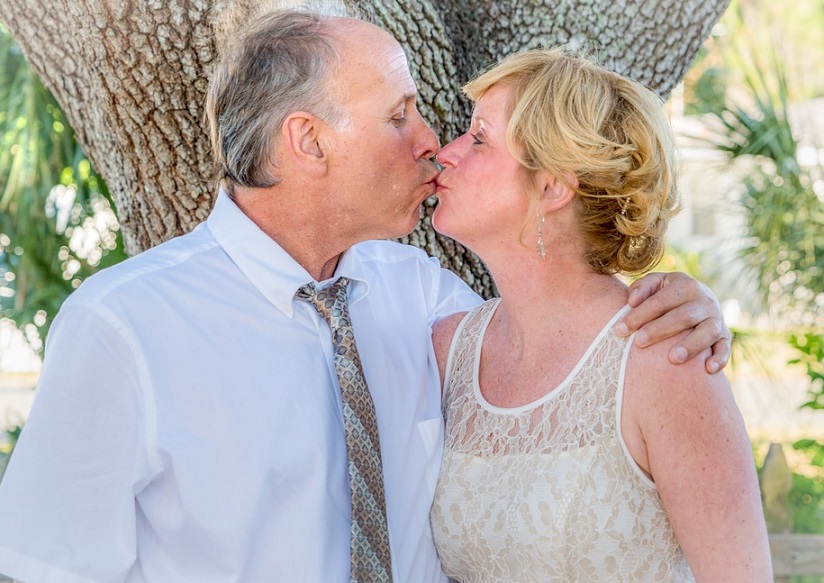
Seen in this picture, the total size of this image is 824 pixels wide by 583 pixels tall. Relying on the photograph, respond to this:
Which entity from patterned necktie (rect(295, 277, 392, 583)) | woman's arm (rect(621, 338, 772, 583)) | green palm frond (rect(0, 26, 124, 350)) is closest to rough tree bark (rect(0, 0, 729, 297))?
patterned necktie (rect(295, 277, 392, 583))

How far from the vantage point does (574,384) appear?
2133 mm

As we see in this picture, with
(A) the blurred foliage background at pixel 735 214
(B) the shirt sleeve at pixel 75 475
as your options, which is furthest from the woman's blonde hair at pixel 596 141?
(A) the blurred foliage background at pixel 735 214

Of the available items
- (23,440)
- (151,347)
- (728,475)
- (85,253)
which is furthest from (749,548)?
(85,253)

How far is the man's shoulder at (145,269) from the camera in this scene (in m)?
1.89

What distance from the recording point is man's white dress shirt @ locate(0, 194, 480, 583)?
5.93 feet

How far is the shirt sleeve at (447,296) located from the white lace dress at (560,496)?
415 millimetres

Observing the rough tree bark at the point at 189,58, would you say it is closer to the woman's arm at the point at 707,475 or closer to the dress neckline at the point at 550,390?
the dress neckline at the point at 550,390

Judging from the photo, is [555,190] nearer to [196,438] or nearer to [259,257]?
[259,257]

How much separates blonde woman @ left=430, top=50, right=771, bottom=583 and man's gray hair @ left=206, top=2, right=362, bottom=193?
0.34 metres

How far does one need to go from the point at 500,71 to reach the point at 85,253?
4188 millimetres

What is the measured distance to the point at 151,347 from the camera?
1.89m

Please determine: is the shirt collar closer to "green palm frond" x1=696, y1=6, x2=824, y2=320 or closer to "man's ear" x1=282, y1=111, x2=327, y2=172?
"man's ear" x1=282, y1=111, x2=327, y2=172

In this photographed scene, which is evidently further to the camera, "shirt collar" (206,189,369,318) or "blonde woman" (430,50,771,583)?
"shirt collar" (206,189,369,318)

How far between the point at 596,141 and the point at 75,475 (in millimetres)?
1251
